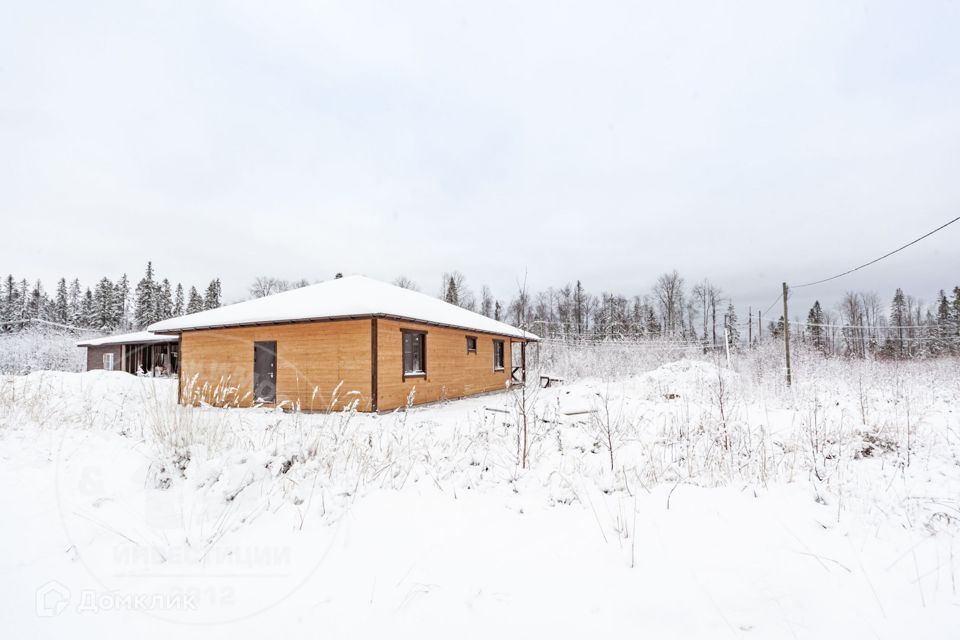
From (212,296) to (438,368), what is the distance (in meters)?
48.5

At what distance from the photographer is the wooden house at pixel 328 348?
37.2 ft

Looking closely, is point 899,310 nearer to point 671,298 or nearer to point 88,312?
point 671,298

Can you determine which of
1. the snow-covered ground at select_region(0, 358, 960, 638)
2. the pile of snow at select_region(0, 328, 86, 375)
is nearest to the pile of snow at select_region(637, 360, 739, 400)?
the snow-covered ground at select_region(0, 358, 960, 638)

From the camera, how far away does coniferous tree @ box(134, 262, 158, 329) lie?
151ft

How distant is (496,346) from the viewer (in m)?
20.2

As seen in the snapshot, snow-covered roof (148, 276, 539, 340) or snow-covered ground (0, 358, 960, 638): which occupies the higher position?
snow-covered roof (148, 276, 539, 340)

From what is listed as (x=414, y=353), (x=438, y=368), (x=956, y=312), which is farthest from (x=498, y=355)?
(x=956, y=312)

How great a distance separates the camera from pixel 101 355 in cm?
2686

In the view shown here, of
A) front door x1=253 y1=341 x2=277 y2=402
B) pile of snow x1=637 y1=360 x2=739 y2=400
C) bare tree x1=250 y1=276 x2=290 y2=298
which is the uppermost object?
bare tree x1=250 y1=276 x2=290 y2=298

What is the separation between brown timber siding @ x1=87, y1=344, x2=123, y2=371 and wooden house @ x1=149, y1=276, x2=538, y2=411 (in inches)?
685

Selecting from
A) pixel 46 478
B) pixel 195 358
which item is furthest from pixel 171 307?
pixel 46 478

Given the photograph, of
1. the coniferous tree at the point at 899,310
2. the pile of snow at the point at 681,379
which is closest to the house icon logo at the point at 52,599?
the pile of snow at the point at 681,379

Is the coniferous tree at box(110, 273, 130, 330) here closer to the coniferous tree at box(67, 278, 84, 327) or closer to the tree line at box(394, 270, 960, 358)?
the coniferous tree at box(67, 278, 84, 327)

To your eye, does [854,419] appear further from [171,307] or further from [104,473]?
[171,307]
